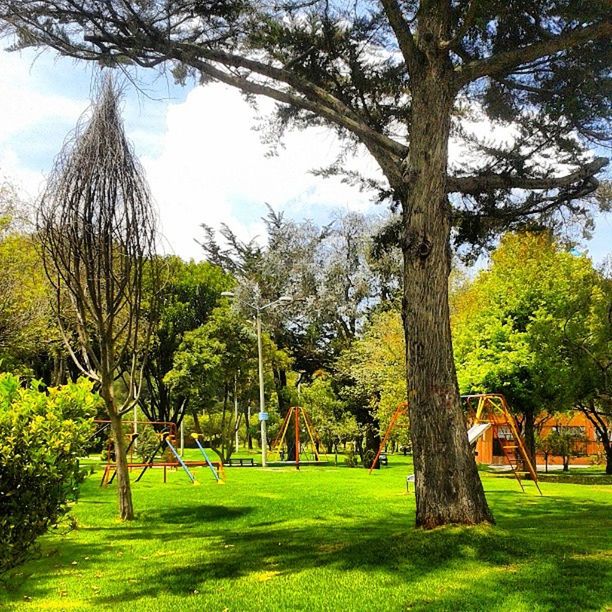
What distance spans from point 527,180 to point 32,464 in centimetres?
790

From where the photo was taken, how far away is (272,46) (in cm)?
947

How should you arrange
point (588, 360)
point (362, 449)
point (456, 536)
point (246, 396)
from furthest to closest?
point (362, 449) < point (246, 396) < point (588, 360) < point (456, 536)

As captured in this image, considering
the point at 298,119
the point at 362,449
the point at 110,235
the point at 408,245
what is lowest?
the point at 362,449

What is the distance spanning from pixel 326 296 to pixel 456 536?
2619 centimetres

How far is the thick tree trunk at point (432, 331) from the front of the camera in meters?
7.49

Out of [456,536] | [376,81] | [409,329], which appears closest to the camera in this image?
[456,536]

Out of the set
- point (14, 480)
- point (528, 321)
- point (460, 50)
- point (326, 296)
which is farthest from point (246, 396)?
point (14, 480)

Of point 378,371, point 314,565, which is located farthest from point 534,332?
point 314,565

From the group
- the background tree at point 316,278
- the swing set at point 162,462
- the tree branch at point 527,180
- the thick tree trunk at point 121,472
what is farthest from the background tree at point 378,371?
the tree branch at point 527,180

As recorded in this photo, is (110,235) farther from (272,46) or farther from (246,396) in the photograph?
(246,396)

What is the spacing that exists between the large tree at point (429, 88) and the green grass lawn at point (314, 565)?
103 centimetres

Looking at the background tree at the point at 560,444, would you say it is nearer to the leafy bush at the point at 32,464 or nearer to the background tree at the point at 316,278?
the background tree at the point at 316,278

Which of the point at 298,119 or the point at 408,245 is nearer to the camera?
the point at 408,245

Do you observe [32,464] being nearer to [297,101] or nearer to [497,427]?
[297,101]
